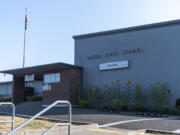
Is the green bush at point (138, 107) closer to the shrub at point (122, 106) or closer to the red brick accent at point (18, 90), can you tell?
the shrub at point (122, 106)

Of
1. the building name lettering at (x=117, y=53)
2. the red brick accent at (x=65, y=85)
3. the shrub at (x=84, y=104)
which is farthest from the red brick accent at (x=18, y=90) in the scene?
the shrub at (x=84, y=104)

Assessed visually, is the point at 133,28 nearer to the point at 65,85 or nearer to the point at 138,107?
the point at 138,107

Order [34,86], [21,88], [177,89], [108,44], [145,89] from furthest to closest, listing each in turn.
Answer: [34,86], [21,88], [108,44], [145,89], [177,89]

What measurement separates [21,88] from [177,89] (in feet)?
52.6

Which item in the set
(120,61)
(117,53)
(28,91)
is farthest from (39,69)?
(28,91)

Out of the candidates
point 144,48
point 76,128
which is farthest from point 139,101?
point 76,128

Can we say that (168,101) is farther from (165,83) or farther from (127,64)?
(127,64)

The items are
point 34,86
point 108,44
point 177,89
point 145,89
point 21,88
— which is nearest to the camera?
point 177,89

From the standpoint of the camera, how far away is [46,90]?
2452 cm

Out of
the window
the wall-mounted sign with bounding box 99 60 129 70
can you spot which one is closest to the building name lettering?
the wall-mounted sign with bounding box 99 60 129 70

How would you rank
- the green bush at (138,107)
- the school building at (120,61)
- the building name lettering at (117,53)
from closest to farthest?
the green bush at (138,107), the school building at (120,61), the building name lettering at (117,53)

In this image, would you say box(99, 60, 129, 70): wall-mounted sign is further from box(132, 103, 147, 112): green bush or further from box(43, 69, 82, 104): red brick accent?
box(132, 103, 147, 112): green bush

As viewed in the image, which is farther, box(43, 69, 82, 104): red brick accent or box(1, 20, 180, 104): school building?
box(43, 69, 82, 104): red brick accent

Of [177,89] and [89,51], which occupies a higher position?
[89,51]
